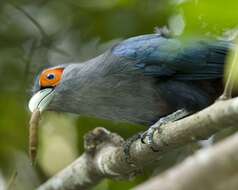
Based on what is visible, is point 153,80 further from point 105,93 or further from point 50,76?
point 50,76

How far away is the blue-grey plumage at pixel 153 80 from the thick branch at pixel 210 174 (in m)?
2.95

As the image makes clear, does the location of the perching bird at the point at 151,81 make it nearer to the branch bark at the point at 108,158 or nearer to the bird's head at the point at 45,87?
the bird's head at the point at 45,87

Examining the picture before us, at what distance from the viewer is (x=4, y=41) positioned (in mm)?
5430

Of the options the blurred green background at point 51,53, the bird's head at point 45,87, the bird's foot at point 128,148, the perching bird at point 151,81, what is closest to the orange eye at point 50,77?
the bird's head at point 45,87

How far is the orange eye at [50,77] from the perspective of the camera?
4.48 metres

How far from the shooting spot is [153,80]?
4176 mm

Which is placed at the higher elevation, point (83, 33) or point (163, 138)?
point (83, 33)

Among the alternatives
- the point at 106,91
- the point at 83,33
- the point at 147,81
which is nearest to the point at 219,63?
the point at 147,81

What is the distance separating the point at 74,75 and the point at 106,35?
664 mm

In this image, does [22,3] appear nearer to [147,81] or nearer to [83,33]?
[83,33]

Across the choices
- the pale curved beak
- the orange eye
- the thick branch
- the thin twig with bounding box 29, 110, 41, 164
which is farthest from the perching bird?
the thick branch

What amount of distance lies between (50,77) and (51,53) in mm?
1222

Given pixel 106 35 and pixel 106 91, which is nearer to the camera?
pixel 106 91

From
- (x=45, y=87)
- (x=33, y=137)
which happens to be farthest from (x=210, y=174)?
(x=45, y=87)
